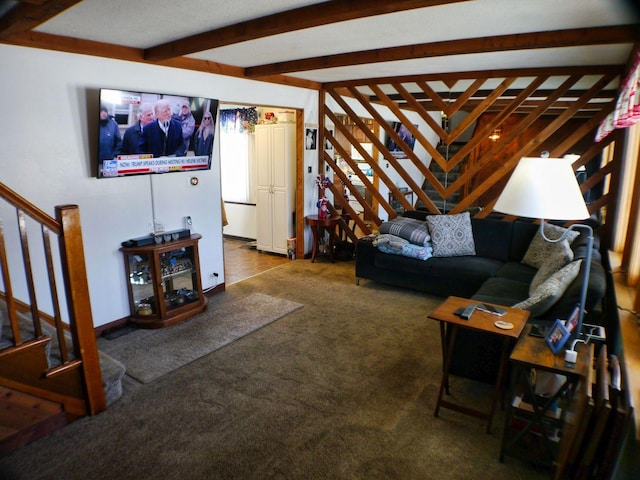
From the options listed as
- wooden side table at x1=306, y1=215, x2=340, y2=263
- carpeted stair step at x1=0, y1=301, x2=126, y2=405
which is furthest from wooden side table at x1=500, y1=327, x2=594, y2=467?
wooden side table at x1=306, y1=215, x2=340, y2=263

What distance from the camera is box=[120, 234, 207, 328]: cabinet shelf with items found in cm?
392

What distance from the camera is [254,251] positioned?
684cm

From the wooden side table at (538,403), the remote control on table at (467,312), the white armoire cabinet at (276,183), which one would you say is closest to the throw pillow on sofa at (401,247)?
the white armoire cabinet at (276,183)

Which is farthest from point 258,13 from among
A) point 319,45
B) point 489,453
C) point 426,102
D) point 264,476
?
point 426,102

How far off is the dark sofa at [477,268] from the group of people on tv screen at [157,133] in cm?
224

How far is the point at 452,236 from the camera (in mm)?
4812

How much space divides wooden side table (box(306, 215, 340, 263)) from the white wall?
167cm

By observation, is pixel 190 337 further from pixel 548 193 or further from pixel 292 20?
pixel 548 193

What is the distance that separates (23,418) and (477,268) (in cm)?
396

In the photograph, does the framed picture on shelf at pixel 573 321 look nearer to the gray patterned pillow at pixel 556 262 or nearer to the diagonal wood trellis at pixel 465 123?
the gray patterned pillow at pixel 556 262

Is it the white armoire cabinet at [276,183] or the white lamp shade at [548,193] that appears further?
the white armoire cabinet at [276,183]

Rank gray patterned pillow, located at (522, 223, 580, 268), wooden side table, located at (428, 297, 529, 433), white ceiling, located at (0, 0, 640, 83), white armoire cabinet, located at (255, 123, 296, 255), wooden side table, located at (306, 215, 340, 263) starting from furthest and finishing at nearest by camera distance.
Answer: white armoire cabinet, located at (255, 123, 296, 255)
wooden side table, located at (306, 215, 340, 263)
gray patterned pillow, located at (522, 223, 580, 268)
white ceiling, located at (0, 0, 640, 83)
wooden side table, located at (428, 297, 529, 433)

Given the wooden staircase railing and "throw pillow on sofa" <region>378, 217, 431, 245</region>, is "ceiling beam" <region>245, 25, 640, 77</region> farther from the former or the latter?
the wooden staircase railing

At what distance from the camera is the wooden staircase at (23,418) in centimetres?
236
